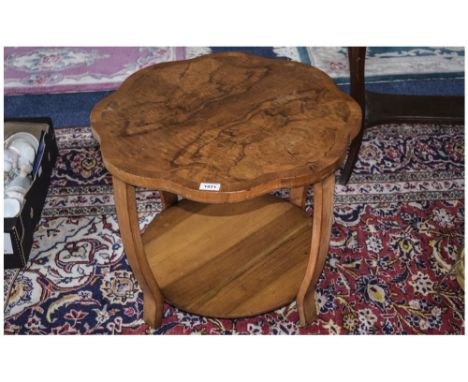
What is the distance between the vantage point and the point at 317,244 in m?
1.71

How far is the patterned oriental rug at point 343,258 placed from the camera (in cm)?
198

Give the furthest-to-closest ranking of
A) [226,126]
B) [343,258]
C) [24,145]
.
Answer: [24,145] → [343,258] → [226,126]

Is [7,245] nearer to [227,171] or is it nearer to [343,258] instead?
[227,171]

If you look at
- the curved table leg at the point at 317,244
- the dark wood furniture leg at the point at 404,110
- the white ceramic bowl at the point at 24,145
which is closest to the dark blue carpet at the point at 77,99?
the white ceramic bowl at the point at 24,145

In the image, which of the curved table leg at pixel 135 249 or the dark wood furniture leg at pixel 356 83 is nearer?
the curved table leg at pixel 135 249

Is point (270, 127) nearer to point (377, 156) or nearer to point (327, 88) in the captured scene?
point (327, 88)

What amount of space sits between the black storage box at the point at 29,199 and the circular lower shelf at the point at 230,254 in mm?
428

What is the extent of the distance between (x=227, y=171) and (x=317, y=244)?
373 millimetres

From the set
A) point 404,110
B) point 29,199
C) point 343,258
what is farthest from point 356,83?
point 29,199

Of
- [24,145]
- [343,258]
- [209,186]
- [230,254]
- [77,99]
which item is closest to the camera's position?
[209,186]

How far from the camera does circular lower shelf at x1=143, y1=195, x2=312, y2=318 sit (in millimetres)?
1919

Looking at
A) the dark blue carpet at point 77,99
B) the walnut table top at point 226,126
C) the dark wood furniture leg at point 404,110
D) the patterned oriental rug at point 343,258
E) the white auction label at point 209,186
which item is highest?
the walnut table top at point 226,126

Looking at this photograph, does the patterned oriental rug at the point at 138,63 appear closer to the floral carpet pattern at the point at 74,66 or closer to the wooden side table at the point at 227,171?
the floral carpet pattern at the point at 74,66

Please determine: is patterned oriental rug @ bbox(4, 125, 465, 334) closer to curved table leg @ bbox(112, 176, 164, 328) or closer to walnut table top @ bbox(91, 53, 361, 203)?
curved table leg @ bbox(112, 176, 164, 328)
